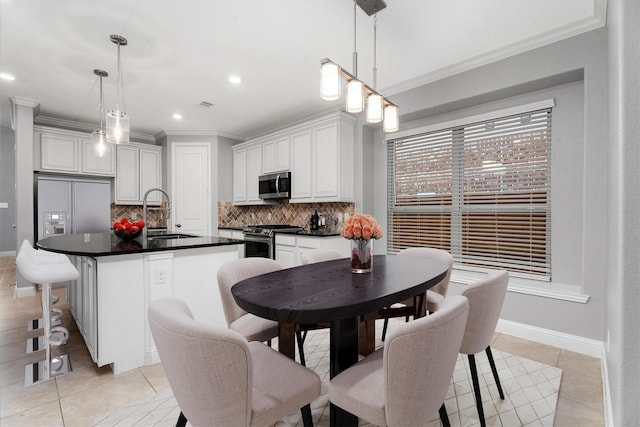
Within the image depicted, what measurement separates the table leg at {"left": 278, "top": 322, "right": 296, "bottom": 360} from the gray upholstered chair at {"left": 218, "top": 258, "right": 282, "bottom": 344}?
0.07 m

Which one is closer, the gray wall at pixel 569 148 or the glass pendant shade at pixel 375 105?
the glass pendant shade at pixel 375 105

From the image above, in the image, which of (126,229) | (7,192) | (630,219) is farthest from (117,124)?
(7,192)

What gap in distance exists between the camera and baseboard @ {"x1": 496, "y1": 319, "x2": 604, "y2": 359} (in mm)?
2422

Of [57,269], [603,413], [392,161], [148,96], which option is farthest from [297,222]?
[603,413]

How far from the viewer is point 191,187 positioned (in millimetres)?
5492

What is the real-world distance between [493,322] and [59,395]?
104 inches

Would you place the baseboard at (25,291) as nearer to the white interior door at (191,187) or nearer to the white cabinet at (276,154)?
the white interior door at (191,187)

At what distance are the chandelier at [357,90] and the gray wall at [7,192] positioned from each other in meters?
7.90

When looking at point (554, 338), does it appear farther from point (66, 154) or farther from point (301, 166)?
point (66, 154)

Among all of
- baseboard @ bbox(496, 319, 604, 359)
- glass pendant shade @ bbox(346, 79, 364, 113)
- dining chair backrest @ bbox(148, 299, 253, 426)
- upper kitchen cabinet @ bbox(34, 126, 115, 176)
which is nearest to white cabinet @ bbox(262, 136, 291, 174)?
upper kitchen cabinet @ bbox(34, 126, 115, 176)

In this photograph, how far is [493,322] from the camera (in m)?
1.63

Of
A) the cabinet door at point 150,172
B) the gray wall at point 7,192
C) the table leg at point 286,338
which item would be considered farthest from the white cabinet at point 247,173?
the gray wall at point 7,192

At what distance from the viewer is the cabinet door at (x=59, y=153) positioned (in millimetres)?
4520

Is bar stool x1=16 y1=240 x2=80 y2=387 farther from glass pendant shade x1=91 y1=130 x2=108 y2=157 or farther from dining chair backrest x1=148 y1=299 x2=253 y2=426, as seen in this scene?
dining chair backrest x1=148 y1=299 x2=253 y2=426
